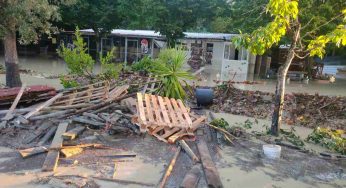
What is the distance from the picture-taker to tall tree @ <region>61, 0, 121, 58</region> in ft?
84.2

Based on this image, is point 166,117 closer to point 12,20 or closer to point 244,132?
point 244,132

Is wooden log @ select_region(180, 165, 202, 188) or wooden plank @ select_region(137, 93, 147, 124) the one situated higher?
wooden plank @ select_region(137, 93, 147, 124)

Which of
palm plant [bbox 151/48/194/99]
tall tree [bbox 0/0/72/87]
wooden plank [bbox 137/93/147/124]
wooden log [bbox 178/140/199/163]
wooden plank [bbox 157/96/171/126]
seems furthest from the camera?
tall tree [bbox 0/0/72/87]

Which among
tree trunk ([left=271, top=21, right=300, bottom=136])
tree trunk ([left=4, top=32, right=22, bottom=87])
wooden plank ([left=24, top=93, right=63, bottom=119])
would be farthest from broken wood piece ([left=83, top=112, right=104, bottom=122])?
tree trunk ([left=4, top=32, right=22, bottom=87])

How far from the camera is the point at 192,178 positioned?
5777 mm

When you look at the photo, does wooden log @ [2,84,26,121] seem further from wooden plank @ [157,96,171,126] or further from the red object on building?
wooden plank @ [157,96,171,126]

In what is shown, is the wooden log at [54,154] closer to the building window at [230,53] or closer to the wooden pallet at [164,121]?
the wooden pallet at [164,121]

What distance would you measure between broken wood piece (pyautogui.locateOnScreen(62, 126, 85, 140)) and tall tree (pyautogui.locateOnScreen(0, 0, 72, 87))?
595 cm

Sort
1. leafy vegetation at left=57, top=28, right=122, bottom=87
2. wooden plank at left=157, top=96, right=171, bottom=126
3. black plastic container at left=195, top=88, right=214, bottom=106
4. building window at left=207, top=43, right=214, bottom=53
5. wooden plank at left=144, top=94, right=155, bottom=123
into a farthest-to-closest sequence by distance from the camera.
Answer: building window at left=207, top=43, right=214, bottom=53 < leafy vegetation at left=57, top=28, right=122, bottom=87 < black plastic container at left=195, top=88, right=214, bottom=106 < wooden plank at left=157, top=96, right=171, bottom=126 < wooden plank at left=144, top=94, right=155, bottom=123

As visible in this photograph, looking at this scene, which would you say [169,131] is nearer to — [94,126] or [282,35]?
[94,126]

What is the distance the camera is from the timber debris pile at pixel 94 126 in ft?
21.2

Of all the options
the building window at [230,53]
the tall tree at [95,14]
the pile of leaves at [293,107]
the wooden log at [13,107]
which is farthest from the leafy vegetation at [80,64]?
the tall tree at [95,14]

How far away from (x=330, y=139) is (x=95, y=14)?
21491mm

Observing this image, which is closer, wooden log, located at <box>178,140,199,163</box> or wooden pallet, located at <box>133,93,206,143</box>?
wooden log, located at <box>178,140,199,163</box>
